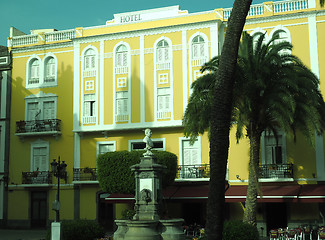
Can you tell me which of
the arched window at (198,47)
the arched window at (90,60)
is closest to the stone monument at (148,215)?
the arched window at (198,47)

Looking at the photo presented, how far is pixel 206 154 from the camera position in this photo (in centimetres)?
2939

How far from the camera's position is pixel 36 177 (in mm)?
32688

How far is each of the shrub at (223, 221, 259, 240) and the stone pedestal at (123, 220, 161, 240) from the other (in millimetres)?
2784

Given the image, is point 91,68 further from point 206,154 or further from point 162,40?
point 206,154

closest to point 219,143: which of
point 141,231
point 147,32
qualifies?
point 141,231

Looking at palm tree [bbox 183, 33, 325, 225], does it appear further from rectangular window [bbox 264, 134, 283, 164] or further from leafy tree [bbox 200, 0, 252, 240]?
leafy tree [bbox 200, 0, 252, 240]

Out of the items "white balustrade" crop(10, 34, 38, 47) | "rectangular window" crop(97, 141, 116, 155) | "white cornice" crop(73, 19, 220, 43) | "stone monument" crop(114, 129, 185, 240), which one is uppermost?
"white balustrade" crop(10, 34, 38, 47)

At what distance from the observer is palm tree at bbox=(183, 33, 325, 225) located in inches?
884

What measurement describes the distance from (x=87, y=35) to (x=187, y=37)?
7.07m

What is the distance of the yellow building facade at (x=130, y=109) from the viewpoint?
A: 2812cm

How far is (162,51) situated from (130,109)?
4200 millimetres

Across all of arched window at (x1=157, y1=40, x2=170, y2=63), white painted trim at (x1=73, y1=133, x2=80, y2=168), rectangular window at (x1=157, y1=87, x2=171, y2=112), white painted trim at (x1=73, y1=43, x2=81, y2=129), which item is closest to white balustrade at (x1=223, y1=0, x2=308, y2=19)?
arched window at (x1=157, y1=40, x2=170, y2=63)

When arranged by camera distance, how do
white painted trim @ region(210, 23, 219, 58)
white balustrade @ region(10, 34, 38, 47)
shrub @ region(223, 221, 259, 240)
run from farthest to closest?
white balustrade @ region(10, 34, 38, 47)
white painted trim @ region(210, 23, 219, 58)
shrub @ region(223, 221, 259, 240)

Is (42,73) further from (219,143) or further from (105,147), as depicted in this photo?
(219,143)
